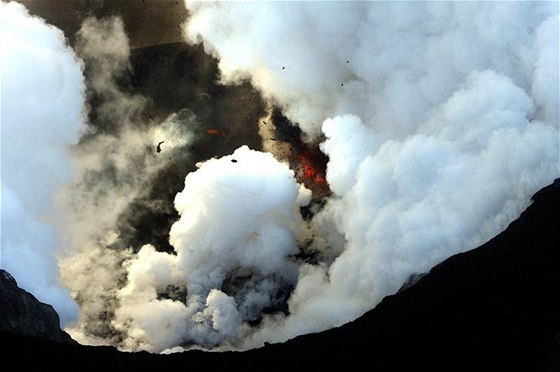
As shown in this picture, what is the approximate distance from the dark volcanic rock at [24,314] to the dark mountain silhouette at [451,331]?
22.5 inches

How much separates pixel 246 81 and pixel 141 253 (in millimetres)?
17137

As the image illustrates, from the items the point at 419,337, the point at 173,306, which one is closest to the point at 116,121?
the point at 173,306

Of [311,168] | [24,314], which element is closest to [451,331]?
[24,314]

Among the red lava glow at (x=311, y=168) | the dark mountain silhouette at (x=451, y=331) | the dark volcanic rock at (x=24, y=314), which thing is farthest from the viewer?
the red lava glow at (x=311, y=168)

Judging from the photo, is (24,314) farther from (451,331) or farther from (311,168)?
(311,168)

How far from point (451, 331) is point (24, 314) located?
22204mm

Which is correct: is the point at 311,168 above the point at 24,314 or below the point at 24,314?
above

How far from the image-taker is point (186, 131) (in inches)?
2072

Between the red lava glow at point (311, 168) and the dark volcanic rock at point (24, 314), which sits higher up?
the red lava glow at point (311, 168)

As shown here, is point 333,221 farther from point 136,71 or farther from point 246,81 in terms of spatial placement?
point 136,71

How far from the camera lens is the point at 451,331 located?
29891mm

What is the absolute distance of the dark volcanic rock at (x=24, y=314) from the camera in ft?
106

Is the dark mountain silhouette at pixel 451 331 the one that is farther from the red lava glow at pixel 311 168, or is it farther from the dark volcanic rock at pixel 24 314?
the red lava glow at pixel 311 168

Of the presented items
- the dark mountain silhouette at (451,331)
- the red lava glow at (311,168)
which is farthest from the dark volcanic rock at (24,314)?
the red lava glow at (311,168)
